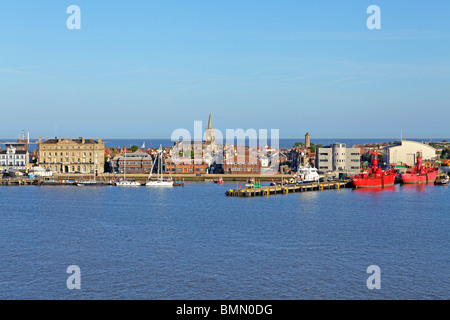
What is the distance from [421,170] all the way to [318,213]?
48.5 metres

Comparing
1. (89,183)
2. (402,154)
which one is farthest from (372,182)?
(89,183)

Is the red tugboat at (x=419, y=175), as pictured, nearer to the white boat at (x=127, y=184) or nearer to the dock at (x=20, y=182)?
the white boat at (x=127, y=184)

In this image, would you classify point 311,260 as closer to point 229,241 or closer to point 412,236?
point 229,241

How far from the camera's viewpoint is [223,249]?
32.4m

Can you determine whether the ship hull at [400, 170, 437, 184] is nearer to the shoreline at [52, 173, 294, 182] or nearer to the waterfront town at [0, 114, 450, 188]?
the waterfront town at [0, 114, 450, 188]

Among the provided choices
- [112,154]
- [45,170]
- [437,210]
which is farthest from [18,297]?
[112,154]

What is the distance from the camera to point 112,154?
113 metres

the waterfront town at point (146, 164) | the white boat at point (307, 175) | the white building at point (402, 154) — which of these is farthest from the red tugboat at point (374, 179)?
the white building at point (402, 154)

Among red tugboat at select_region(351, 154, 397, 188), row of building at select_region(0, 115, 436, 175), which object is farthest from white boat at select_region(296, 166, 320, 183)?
row of building at select_region(0, 115, 436, 175)

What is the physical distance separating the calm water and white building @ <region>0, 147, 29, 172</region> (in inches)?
1810

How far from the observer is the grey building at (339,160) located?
100000 mm

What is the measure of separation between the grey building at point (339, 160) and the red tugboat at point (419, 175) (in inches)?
426

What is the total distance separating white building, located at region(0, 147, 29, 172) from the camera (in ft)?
331

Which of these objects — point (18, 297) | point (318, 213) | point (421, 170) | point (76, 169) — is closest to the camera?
point (18, 297)
